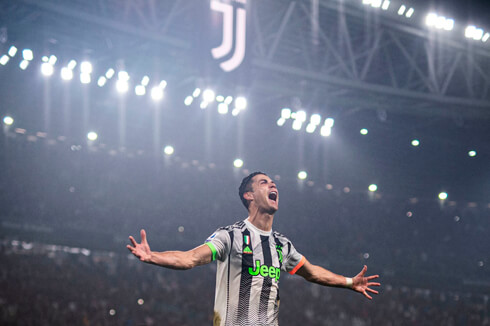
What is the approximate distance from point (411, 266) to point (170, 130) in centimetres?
980

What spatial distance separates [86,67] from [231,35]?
482 cm

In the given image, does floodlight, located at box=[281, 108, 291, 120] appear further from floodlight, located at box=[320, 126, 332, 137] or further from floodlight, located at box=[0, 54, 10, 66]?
floodlight, located at box=[0, 54, 10, 66]

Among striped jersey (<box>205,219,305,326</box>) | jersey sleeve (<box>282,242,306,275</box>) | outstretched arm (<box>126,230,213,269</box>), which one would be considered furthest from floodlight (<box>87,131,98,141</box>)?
outstretched arm (<box>126,230,213,269</box>)

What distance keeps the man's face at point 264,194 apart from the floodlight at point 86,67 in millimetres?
8900

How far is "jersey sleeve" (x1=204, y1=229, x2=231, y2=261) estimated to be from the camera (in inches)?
142

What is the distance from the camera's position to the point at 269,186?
4.08m

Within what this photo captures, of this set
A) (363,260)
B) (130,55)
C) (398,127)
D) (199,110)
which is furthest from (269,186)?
(363,260)

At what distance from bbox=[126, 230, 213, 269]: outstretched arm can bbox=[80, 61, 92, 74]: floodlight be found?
944 centimetres

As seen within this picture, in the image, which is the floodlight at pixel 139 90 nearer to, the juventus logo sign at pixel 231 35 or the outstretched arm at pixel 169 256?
the juventus logo sign at pixel 231 35

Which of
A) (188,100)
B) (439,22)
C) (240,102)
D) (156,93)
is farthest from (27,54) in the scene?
(439,22)

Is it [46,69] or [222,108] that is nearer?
[46,69]

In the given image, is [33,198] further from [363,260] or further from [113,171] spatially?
[363,260]

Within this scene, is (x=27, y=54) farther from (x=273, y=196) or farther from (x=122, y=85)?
(x=273, y=196)

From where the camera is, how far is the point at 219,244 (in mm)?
3652
